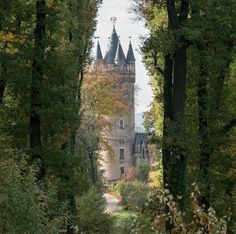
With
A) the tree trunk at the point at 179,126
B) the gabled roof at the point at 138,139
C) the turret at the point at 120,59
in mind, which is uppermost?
the turret at the point at 120,59

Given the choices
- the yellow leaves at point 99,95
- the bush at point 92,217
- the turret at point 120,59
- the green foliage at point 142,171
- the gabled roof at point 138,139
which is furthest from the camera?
the gabled roof at point 138,139

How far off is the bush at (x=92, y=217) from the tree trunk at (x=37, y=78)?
9366 mm

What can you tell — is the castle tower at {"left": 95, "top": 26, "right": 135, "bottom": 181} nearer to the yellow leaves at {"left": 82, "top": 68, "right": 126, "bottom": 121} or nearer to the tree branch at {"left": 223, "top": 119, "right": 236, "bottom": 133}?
the yellow leaves at {"left": 82, "top": 68, "right": 126, "bottom": 121}

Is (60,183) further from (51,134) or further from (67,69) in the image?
(67,69)

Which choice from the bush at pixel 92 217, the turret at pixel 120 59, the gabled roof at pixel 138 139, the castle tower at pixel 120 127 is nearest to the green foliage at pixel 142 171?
the castle tower at pixel 120 127

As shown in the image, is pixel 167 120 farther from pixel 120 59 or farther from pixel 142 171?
pixel 120 59

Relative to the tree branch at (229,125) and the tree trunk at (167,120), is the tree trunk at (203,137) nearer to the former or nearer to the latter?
the tree branch at (229,125)

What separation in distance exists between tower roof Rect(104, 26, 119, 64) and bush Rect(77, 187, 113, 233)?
72.0 meters

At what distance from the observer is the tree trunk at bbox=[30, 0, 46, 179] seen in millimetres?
15484

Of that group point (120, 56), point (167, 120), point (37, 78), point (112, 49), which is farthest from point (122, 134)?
point (167, 120)

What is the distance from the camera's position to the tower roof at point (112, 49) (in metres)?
97.1

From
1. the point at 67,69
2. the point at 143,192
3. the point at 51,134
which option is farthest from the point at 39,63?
the point at 143,192

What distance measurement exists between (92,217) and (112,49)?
250ft

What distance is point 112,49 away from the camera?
327 ft
